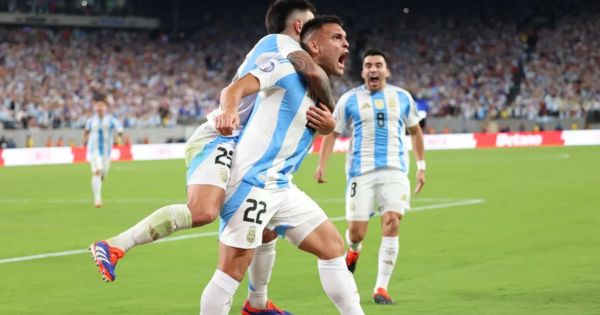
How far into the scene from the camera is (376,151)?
438 inches

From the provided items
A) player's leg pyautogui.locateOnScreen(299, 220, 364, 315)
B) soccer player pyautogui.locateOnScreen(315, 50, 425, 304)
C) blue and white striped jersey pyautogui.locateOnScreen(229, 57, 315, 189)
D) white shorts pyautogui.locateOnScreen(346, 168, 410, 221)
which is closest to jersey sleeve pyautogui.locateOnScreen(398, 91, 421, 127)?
soccer player pyautogui.locateOnScreen(315, 50, 425, 304)

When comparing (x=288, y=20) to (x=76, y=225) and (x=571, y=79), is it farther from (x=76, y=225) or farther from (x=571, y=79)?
(x=571, y=79)

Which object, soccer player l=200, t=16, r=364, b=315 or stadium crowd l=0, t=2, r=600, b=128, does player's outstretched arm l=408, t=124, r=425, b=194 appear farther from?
stadium crowd l=0, t=2, r=600, b=128

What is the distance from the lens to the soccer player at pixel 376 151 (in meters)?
10.8

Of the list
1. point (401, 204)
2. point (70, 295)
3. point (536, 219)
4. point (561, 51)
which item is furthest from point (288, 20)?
point (561, 51)

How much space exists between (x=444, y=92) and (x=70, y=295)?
43.3 metres

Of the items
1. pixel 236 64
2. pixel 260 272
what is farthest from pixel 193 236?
pixel 236 64

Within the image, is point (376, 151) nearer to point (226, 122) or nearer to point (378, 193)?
point (378, 193)

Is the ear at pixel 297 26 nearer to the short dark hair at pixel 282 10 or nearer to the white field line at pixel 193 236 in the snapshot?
the short dark hair at pixel 282 10

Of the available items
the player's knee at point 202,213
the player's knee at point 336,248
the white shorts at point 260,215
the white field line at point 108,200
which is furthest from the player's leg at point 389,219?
Answer: the white field line at point 108,200

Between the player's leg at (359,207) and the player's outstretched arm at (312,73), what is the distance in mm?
4060

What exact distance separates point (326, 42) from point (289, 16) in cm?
37

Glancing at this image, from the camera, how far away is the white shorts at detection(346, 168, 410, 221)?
1077 cm

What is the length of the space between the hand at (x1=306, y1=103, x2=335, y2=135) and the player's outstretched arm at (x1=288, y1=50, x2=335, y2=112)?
0.09m
